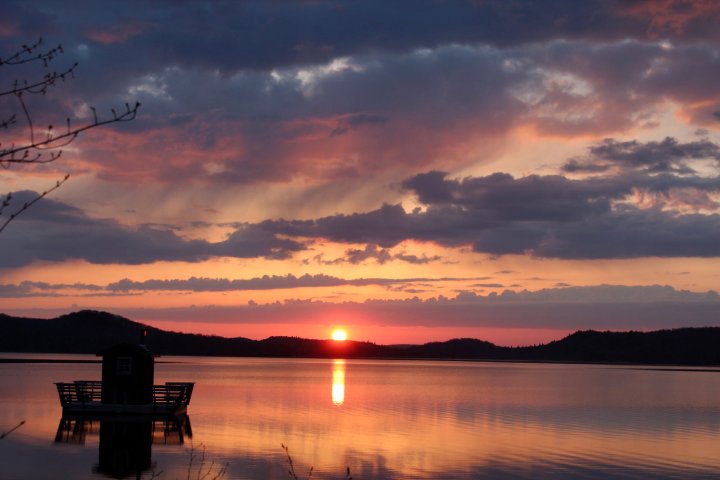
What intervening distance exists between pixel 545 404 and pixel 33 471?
62084 mm

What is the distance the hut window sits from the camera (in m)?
51.8

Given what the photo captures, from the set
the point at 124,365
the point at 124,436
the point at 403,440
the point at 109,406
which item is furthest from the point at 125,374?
the point at 403,440

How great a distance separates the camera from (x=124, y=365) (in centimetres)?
5191

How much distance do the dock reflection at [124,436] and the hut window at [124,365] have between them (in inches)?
108

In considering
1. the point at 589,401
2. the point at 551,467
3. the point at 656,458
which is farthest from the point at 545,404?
Result: the point at 551,467

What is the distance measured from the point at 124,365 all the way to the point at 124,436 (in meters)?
5.92

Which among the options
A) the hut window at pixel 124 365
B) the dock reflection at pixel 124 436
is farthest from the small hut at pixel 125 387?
the dock reflection at pixel 124 436

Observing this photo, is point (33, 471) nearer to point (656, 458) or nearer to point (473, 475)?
point (473, 475)

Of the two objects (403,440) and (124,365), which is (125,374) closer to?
(124,365)

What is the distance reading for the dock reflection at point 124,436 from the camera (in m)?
38.2

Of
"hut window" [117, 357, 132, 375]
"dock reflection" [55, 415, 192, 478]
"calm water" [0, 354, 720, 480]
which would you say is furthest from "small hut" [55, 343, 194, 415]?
"calm water" [0, 354, 720, 480]

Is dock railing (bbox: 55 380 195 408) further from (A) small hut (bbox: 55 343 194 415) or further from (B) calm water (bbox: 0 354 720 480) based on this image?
(B) calm water (bbox: 0 354 720 480)

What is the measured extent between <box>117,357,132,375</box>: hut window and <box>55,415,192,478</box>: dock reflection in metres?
2.74

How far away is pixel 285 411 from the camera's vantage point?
7344cm
